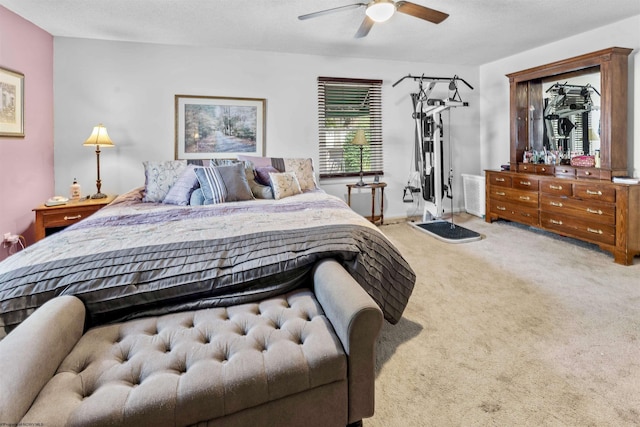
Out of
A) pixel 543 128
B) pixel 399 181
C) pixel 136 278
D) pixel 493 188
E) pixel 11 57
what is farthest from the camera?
pixel 399 181

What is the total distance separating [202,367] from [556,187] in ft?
13.7

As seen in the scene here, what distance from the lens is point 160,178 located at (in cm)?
349

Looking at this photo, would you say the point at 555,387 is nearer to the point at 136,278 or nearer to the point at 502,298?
the point at 502,298

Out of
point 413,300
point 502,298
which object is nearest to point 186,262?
point 413,300

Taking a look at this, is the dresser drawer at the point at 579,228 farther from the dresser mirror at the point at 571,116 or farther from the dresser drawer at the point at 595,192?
the dresser mirror at the point at 571,116

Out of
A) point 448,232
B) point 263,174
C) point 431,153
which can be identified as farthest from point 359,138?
point 448,232

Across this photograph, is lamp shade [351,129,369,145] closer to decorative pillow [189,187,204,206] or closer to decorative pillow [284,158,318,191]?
decorative pillow [284,158,318,191]

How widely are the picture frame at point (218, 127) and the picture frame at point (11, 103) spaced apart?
144cm

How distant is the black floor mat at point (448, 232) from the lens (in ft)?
13.4

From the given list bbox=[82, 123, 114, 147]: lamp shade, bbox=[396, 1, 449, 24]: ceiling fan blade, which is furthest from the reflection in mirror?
bbox=[82, 123, 114, 147]: lamp shade

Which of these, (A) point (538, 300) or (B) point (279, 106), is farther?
(B) point (279, 106)

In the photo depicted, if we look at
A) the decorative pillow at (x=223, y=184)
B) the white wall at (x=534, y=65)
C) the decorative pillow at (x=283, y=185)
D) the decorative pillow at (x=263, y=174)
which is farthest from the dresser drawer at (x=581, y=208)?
the decorative pillow at (x=223, y=184)

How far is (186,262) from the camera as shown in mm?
1589

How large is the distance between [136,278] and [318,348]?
33.3 inches
